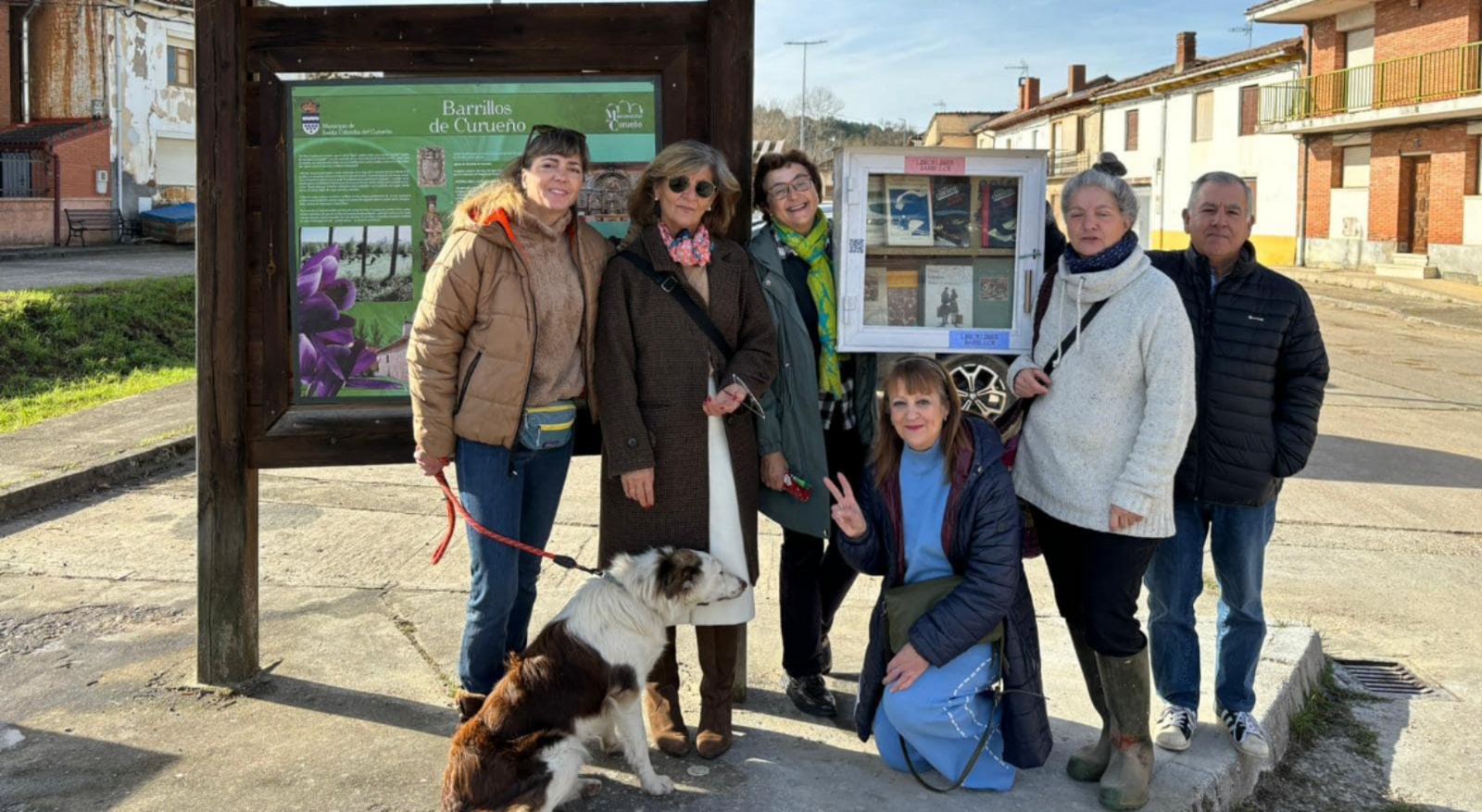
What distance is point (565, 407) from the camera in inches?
155

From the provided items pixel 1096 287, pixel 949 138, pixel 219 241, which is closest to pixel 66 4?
pixel 219 241

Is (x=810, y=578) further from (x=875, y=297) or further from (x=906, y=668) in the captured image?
(x=875, y=297)

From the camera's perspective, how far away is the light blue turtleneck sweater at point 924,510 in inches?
148

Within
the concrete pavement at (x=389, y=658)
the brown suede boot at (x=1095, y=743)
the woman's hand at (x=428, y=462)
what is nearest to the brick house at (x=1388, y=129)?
the concrete pavement at (x=389, y=658)

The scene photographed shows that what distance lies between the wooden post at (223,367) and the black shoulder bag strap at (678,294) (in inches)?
59.5

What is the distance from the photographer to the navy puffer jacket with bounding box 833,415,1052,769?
3643mm

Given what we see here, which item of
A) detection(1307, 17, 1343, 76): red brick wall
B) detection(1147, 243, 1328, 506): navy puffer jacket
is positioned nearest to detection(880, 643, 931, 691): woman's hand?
detection(1147, 243, 1328, 506): navy puffer jacket

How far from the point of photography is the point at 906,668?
3678 millimetres

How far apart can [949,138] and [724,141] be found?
68.2 metres

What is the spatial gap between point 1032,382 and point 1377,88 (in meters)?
33.0

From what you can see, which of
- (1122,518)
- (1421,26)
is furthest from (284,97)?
(1421,26)

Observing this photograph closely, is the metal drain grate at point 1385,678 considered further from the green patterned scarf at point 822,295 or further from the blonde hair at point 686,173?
the blonde hair at point 686,173

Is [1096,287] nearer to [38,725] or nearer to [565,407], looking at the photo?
[565,407]

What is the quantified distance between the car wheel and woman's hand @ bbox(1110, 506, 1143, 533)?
420 cm
